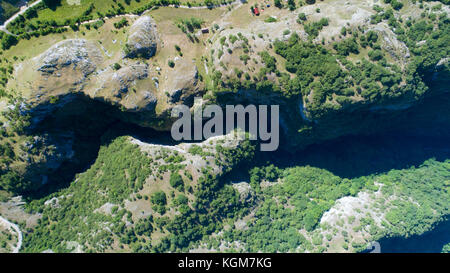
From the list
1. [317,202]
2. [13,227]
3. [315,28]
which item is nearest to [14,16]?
[13,227]

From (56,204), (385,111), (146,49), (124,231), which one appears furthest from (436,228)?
(56,204)

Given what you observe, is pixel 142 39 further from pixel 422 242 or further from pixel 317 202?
pixel 422 242

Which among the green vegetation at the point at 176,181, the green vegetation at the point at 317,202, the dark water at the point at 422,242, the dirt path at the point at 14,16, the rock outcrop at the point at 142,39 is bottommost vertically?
the dark water at the point at 422,242

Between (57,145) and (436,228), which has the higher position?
(57,145)

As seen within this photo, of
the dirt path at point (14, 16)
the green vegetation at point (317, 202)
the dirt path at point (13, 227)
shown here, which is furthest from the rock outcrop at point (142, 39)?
the dirt path at point (13, 227)

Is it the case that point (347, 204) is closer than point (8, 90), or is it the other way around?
point (8, 90)

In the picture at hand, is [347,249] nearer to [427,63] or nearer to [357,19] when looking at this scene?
[427,63]

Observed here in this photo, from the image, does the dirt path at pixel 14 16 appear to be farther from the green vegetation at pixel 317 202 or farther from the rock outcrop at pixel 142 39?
the green vegetation at pixel 317 202

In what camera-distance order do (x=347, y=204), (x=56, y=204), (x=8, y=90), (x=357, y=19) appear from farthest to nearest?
(x=347, y=204) < (x=56, y=204) < (x=357, y=19) < (x=8, y=90)

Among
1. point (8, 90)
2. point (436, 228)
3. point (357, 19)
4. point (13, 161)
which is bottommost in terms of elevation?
point (436, 228)
